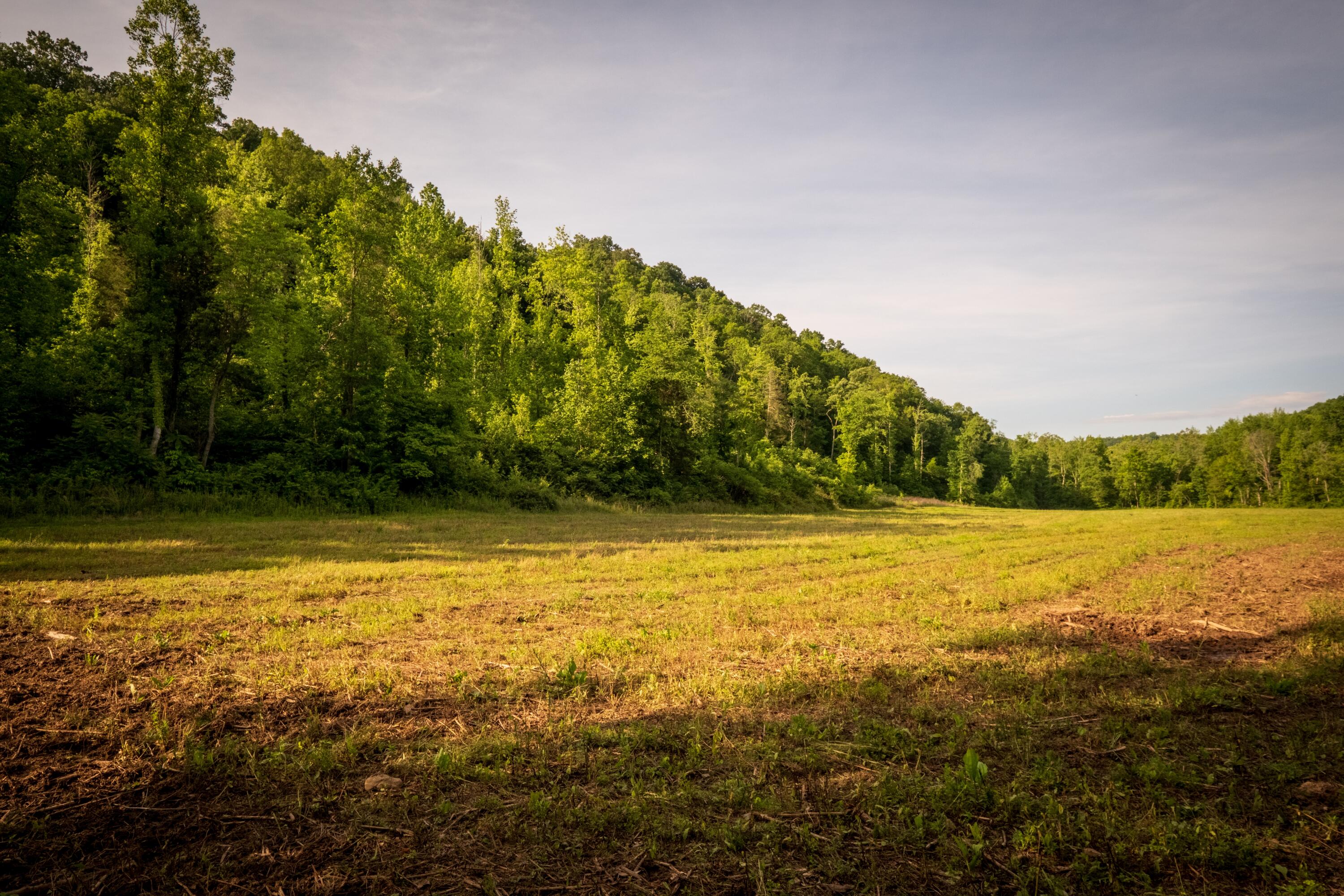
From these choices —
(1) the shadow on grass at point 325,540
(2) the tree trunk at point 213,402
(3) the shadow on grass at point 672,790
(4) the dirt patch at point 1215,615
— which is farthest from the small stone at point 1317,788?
(2) the tree trunk at point 213,402

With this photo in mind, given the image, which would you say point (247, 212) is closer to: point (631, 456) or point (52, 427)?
point (52, 427)

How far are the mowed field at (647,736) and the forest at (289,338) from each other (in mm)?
10853

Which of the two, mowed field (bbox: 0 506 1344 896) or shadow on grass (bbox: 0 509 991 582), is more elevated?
shadow on grass (bbox: 0 509 991 582)

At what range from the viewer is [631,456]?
36094 mm

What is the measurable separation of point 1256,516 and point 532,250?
6225cm

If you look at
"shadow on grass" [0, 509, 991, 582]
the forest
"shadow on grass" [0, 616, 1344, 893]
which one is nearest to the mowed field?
"shadow on grass" [0, 616, 1344, 893]

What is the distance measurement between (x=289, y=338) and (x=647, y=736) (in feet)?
85.2

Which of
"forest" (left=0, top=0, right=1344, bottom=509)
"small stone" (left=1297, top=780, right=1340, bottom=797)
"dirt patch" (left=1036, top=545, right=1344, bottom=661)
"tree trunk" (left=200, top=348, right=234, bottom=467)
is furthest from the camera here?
"tree trunk" (left=200, top=348, right=234, bottom=467)

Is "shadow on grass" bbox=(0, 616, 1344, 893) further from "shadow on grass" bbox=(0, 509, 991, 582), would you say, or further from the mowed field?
"shadow on grass" bbox=(0, 509, 991, 582)

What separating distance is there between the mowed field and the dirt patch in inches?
3.8

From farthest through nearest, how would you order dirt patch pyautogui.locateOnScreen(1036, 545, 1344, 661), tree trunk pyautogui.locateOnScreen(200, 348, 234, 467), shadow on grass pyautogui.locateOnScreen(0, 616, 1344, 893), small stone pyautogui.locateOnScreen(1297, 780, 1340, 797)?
tree trunk pyautogui.locateOnScreen(200, 348, 234, 467) < dirt patch pyautogui.locateOnScreen(1036, 545, 1344, 661) < small stone pyautogui.locateOnScreen(1297, 780, 1340, 797) < shadow on grass pyautogui.locateOnScreen(0, 616, 1344, 893)

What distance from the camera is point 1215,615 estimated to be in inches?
357

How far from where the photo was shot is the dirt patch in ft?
24.9

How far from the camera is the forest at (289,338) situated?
18.7 meters
